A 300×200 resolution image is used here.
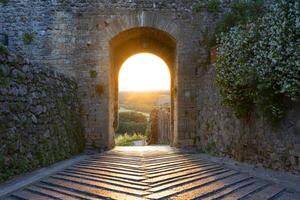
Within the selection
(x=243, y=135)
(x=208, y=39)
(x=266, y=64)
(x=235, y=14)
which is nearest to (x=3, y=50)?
(x=266, y=64)

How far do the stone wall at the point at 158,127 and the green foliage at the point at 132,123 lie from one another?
6.20 meters

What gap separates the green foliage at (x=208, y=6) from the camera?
8.89 meters

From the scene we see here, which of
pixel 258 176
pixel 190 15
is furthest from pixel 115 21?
pixel 258 176

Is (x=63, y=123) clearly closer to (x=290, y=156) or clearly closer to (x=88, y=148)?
(x=88, y=148)

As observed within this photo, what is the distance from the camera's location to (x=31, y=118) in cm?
522

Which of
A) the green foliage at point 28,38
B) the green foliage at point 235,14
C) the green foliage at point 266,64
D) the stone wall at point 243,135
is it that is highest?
the green foliage at point 235,14

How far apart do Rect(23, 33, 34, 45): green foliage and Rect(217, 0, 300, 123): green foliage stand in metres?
5.36

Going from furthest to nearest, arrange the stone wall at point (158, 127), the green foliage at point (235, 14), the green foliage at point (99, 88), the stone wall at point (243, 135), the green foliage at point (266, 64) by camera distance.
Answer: the stone wall at point (158, 127) < the green foliage at point (99, 88) < the green foliage at point (235, 14) < the stone wall at point (243, 135) < the green foliage at point (266, 64)

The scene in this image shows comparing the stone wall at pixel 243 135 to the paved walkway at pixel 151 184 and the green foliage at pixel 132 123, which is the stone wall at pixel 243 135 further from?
the green foliage at pixel 132 123

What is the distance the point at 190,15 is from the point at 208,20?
53cm

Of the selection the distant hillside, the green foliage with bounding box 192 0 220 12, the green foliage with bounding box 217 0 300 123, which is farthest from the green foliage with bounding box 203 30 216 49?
the distant hillside

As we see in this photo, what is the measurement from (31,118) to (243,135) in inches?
147

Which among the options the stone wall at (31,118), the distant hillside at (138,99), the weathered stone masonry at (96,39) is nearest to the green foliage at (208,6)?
the weathered stone masonry at (96,39)

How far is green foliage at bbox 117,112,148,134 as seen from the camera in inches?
953
